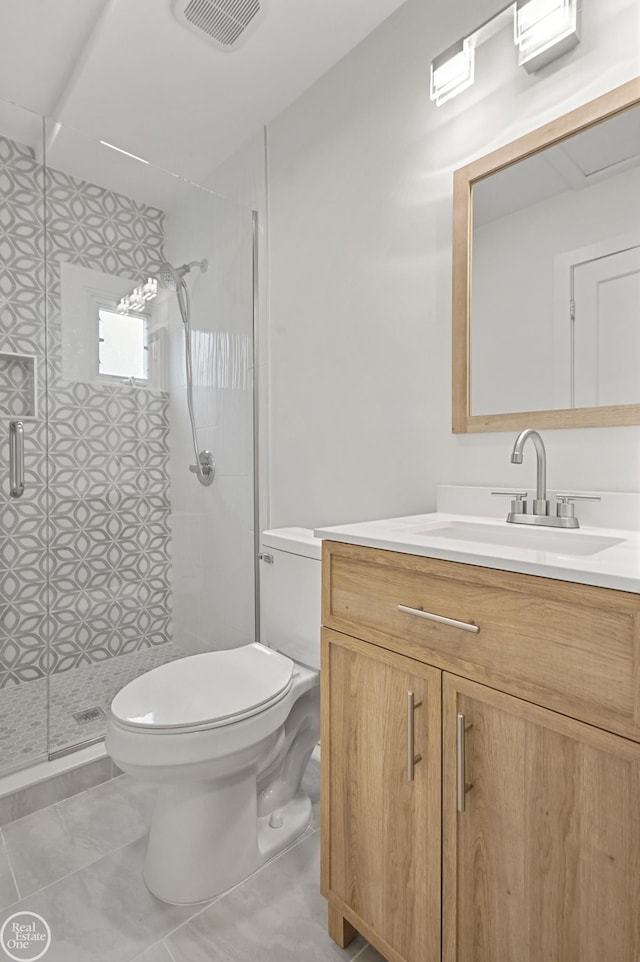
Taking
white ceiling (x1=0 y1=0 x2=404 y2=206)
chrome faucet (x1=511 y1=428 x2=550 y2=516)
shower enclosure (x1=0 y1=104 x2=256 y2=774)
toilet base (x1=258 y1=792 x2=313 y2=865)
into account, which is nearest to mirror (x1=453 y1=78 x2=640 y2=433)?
chrome faucet (x1=511 y1=428 x2=550 y2=516)

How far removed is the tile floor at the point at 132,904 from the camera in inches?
41.9

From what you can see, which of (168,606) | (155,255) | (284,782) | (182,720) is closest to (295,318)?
(155,255)

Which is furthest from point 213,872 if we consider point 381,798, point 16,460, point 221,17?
point 221,17

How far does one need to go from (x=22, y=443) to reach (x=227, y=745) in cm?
132

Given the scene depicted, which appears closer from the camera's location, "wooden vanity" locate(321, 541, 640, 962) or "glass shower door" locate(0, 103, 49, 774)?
"wooden vanity" locate(321, 541, 640, 962)

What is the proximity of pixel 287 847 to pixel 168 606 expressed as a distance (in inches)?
38.9

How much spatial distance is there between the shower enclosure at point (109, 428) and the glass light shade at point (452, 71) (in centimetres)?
98

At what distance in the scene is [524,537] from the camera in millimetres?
1078

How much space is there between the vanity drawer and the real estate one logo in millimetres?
939

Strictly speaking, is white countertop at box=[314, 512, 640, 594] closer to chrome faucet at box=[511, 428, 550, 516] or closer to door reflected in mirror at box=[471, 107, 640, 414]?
chrome faucet at box=[511, 428, 550, 516]

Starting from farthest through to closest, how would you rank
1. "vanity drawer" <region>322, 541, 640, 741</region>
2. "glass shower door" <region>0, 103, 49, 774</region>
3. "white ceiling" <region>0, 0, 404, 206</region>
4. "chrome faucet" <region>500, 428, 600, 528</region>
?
"glass shower door" <region>0, 103, 49, 774</region> → "white ceiling" <region>0, 0, 404, 206</region> → "chrome faucet" <region>500, 428, 600, 528</region> → "vanity drawer" <region>322, 541, 640, 741</region>

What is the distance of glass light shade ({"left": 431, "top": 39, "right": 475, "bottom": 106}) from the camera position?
1.31m

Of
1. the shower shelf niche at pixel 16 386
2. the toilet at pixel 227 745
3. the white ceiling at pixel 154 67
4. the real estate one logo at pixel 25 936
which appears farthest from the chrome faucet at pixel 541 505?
the shower shelf niche at pixel 16 386

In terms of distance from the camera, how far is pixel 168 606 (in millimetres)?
2047
